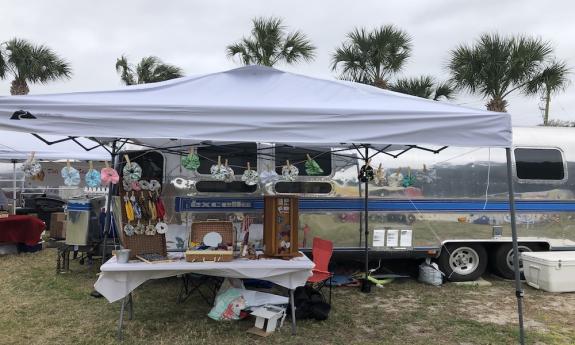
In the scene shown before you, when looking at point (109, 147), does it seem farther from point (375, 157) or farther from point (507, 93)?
point (507, 93)

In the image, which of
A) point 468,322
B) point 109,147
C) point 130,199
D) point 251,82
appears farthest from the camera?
point 109,147

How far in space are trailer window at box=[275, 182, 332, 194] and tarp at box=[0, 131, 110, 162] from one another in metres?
4.58

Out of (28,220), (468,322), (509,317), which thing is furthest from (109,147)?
(509,317)

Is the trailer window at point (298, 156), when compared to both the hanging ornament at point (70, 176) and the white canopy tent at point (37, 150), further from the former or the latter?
the white canopy tent at point (37, 150)

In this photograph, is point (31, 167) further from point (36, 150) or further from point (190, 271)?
point (36, 150)

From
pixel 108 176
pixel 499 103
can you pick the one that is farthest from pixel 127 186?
pixel 499 103

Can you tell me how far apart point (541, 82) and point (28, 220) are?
1196 cm

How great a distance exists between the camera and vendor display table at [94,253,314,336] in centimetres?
417

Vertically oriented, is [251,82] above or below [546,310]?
above

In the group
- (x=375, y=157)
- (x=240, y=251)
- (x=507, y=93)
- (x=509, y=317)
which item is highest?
(x=507, y=93)

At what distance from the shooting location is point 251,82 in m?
4.23

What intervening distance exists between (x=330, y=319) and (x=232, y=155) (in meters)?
2.36

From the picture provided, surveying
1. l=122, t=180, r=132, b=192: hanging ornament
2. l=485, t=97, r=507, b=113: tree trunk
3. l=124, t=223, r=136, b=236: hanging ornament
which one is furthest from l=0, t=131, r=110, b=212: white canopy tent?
l=485, t=97, r=507, b=113: tree trunk

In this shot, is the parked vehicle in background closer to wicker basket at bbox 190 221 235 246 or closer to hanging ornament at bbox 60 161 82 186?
wicker basket at bbox 190 221 235 246
